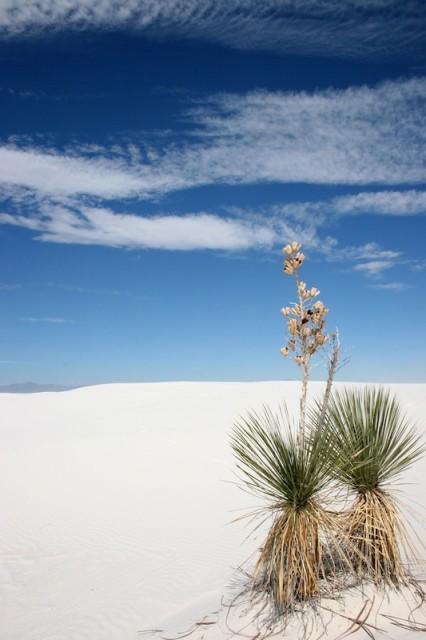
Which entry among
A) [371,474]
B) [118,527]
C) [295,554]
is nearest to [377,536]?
[371,474]

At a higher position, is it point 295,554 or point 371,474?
point 371,474

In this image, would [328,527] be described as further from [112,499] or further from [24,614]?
[112,499]

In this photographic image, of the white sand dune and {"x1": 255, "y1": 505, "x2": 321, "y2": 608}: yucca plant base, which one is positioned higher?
{"x1": 255, "y1": 505, "x2": 321, "y2": 608}: yucca plant base

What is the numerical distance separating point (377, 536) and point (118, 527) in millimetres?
6144

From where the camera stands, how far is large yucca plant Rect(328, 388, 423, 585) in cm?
438

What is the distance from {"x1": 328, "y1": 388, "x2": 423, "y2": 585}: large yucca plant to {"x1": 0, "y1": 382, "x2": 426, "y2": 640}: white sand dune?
81cm

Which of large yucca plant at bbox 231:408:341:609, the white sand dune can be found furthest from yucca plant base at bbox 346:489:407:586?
the white sand dune

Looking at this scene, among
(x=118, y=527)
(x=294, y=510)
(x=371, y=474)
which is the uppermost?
(x=371, y=474)

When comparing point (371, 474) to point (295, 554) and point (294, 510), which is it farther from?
point (295, 554)

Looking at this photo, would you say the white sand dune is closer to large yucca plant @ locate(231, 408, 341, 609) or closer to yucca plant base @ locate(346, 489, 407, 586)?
large yucca plant @ locate(231, 408, 341, 609)

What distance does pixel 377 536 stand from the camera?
448cm

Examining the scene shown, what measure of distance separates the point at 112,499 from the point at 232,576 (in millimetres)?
5275

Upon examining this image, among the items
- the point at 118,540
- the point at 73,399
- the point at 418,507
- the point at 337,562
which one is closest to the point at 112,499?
the point at 118,540

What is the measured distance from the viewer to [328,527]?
4.07 meters
